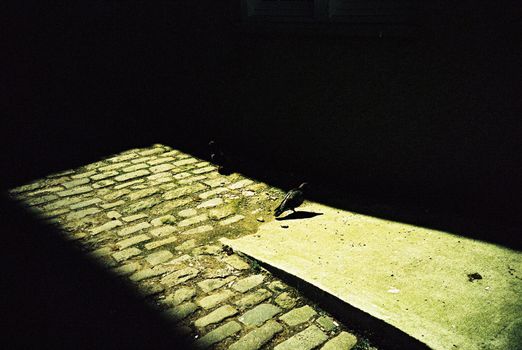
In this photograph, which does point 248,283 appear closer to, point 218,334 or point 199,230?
point 218,334

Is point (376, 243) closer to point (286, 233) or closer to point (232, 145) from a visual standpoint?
point (286, 233)

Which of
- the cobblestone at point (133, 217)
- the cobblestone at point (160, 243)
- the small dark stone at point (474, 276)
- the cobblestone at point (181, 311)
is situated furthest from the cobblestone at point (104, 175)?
the small dark stone at point (474, 276)

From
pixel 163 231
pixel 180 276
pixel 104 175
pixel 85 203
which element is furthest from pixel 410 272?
pixel 104 175

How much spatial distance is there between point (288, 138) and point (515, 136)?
2731 millimetres

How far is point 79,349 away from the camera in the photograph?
8.69ft

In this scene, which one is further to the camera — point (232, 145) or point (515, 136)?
point (232, 145)

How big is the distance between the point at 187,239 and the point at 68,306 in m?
1.25

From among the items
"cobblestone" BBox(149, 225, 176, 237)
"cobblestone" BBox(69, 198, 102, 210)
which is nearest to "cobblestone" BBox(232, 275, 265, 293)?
"cobblestone" BBox(149, 225, 176, 237)

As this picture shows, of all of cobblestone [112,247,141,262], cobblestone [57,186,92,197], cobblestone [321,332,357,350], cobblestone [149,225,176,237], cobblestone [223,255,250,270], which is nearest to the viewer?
cobblestone [321,332,357,350]

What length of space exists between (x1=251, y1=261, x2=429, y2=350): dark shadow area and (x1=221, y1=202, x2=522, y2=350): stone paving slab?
0.04 metres

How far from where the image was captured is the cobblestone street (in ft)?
9.20

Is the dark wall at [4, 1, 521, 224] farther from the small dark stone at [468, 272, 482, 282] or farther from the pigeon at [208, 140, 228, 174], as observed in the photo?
the small dark stone at [468, 272, 482, 282]

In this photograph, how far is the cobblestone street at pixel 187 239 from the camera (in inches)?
110

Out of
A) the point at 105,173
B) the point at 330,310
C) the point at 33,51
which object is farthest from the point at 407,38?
the point at 33,51
